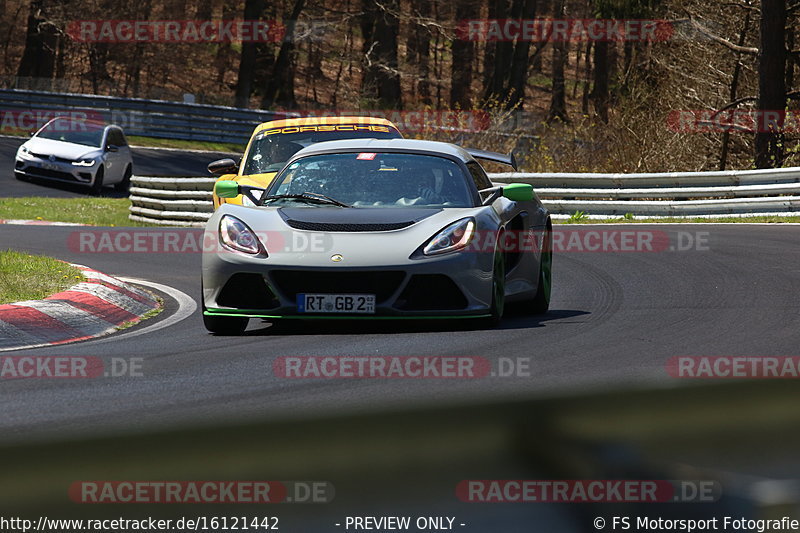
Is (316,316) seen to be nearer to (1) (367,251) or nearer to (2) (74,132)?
(1) (367,251)

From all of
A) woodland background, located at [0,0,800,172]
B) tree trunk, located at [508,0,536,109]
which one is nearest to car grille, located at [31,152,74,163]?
woodland background, located at [0,0,800,172]

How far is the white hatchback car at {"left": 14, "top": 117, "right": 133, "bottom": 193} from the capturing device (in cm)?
2619

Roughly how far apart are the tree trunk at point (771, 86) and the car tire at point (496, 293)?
1739 cm

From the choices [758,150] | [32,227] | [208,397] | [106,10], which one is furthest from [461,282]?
[106,10]

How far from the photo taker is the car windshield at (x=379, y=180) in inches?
328

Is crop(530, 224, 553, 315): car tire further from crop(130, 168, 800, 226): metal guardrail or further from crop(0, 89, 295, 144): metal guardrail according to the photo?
crop(0, 89, 295, 144): metal guardrail

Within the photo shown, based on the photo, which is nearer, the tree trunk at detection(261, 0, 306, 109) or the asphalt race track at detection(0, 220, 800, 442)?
the asphalt race track at detection(0, 220, 800, 442)

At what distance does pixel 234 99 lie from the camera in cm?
4978

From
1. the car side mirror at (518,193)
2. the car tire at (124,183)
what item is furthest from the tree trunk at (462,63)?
the car side mirror at (518,193)

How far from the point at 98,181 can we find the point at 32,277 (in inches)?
691

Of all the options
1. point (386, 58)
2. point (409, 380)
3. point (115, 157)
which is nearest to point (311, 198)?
point (409, 380)

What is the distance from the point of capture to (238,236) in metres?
7.62

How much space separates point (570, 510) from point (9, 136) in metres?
35.1

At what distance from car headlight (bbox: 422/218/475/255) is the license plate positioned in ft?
1.57
